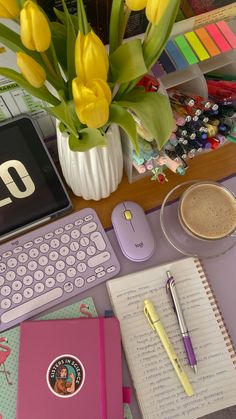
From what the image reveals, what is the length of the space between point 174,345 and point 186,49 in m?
0.44

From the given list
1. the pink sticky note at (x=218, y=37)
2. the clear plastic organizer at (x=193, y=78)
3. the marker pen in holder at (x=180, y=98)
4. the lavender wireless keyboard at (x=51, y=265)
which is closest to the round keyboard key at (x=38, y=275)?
the lavender wireless keyboard at (x=51, y=265)

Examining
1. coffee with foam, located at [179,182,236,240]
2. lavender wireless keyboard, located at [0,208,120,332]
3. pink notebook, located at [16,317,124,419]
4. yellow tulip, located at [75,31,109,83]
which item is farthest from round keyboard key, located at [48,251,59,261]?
yellow tulip, located at [75,31,109,83]

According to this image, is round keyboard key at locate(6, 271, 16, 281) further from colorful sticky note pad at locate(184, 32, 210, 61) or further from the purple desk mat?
colorful sticky note pad at locate(184, 32, 210, 61)

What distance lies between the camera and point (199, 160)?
29.2 inches

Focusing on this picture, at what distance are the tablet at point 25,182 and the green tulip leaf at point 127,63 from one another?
0.20 m

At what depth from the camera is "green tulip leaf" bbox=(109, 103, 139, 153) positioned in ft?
1.44

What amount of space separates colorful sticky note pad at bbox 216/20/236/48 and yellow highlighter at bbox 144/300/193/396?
414 millimetres

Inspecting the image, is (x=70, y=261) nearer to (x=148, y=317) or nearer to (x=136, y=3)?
(x=148, y=317)

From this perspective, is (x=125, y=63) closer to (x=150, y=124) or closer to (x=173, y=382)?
(x=150, y=124)

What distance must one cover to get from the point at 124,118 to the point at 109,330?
0.31 m

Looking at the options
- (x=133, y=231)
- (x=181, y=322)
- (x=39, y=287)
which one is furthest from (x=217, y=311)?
(x=39, y=287)

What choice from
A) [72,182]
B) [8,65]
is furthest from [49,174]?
[8,65]

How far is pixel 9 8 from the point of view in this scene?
1.21 ft

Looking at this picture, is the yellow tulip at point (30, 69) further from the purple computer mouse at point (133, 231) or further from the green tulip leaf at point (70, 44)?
the purple computer mouse at point (133, 231)
